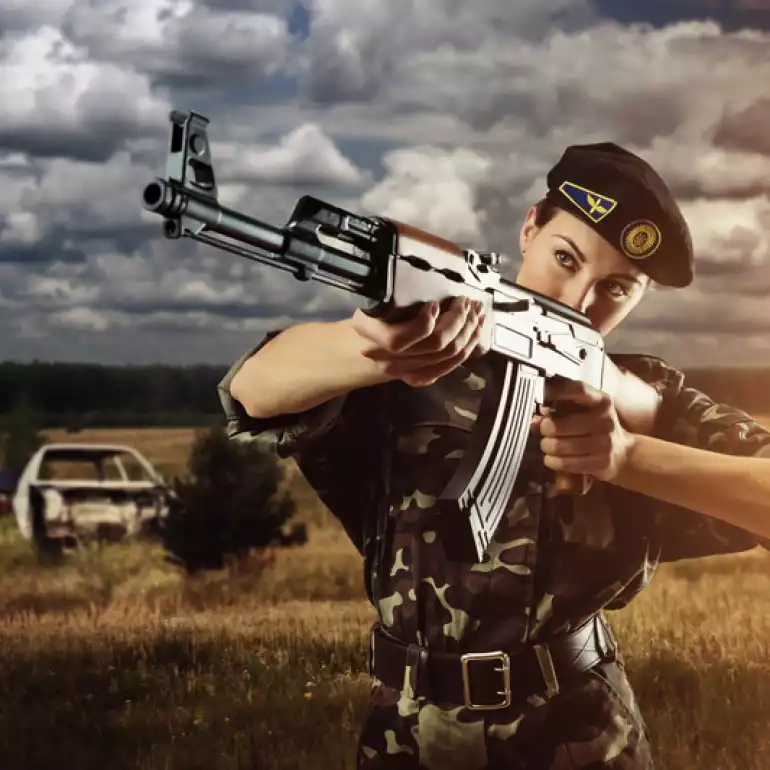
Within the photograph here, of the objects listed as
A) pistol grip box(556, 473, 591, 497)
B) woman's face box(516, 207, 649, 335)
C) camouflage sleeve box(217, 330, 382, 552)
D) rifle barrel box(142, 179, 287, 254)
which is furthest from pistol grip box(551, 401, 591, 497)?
rifle barrel box(142, 179, 287, 254)

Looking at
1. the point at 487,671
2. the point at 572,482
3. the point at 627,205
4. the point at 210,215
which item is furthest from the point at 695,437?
the point at 210,215

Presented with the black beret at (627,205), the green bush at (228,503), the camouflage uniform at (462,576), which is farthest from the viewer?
the green bush at (228,503)

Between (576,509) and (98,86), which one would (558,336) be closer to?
(576,509)

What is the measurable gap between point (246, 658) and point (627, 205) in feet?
2.81

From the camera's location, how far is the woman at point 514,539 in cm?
124

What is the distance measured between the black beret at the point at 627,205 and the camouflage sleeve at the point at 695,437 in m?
0.15

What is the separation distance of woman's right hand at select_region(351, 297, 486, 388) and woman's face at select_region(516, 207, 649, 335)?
1.06ft

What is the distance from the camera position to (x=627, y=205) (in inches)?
53.4

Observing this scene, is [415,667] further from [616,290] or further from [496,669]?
[616,290]

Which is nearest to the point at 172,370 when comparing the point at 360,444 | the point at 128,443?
the point at 128,443

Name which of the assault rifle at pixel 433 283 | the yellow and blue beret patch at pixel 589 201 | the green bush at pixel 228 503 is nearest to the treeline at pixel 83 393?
the green bush at pixel 228 503

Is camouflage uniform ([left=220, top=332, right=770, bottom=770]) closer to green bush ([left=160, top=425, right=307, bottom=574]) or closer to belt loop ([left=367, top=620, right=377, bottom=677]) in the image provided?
belt loop ([left=367, top=620, right=377, bottom=677])

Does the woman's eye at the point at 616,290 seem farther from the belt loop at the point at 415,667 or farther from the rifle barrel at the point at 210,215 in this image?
the rifle barrel at the point at 210,215

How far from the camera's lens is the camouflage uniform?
124 cm
